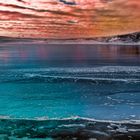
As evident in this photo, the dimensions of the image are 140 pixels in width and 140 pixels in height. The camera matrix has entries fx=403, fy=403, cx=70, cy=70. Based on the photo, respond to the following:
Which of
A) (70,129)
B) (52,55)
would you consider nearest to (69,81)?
(52,55)

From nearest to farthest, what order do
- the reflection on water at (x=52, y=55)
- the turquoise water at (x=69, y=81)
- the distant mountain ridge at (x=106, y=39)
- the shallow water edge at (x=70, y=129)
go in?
1. the shallow water edge at (x=70, y=129)
2. the turquoise water at (x=69, y=81)
3. the distant mountain ridge at (x=106, y=39)
4. the reflection on water at (x=52, y=55)

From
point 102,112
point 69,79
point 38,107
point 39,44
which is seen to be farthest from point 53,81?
point 102,112

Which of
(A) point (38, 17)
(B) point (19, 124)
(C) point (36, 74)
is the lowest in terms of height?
(B) point (19, 124)

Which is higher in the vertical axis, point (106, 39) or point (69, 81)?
point (106, 39)

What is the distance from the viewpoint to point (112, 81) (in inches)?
190

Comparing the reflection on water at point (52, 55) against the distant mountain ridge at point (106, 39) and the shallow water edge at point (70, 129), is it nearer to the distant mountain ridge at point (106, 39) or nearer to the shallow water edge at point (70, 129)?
the distant mountain ridge at point (106, 39)

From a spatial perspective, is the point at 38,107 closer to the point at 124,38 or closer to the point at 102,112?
the point at 102,112

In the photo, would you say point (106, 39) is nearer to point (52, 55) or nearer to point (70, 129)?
point (52, 55)

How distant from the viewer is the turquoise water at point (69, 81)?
12.5ft

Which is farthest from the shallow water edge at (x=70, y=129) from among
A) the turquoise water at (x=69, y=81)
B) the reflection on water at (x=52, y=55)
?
the reflection on water at (x=52, y=55)

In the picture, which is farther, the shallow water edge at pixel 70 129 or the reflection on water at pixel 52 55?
the reflection on water at pixel 52 55

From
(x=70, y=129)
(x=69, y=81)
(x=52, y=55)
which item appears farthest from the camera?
(x=52, y=55)

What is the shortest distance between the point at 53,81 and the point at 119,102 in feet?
3.07

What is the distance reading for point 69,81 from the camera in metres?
4.59
